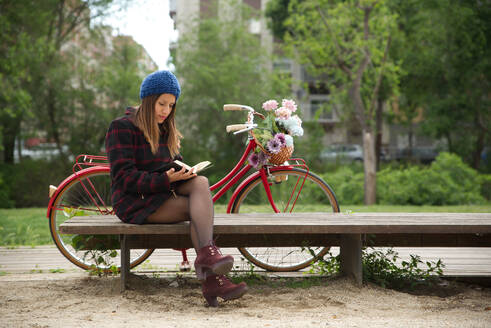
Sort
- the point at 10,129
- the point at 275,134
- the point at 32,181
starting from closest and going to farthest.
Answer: the point at 275,134 < the point at 32,181 < the point at 10,129

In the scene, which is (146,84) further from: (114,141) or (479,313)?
(479,313)

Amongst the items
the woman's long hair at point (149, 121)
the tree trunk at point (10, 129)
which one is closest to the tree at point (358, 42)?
the tree trunk at point (10, 129)

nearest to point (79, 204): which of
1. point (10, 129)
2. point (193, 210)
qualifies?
point (193, 210)

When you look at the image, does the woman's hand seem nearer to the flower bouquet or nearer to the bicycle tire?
the flower bouquet

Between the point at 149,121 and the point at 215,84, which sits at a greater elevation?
the point at 215,84

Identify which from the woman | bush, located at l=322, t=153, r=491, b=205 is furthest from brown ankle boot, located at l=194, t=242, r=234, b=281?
bush, located at l=322, t=153, r=491, b=205

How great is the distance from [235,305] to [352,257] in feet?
3.04

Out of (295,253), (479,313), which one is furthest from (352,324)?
(295,253)

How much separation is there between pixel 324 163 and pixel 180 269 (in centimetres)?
1334

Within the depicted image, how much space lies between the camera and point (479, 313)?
281 cm

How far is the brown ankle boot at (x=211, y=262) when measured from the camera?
287 centimetres

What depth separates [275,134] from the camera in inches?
151

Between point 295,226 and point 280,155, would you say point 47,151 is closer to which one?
point 280,155

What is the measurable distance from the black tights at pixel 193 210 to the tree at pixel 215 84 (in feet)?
37.8
